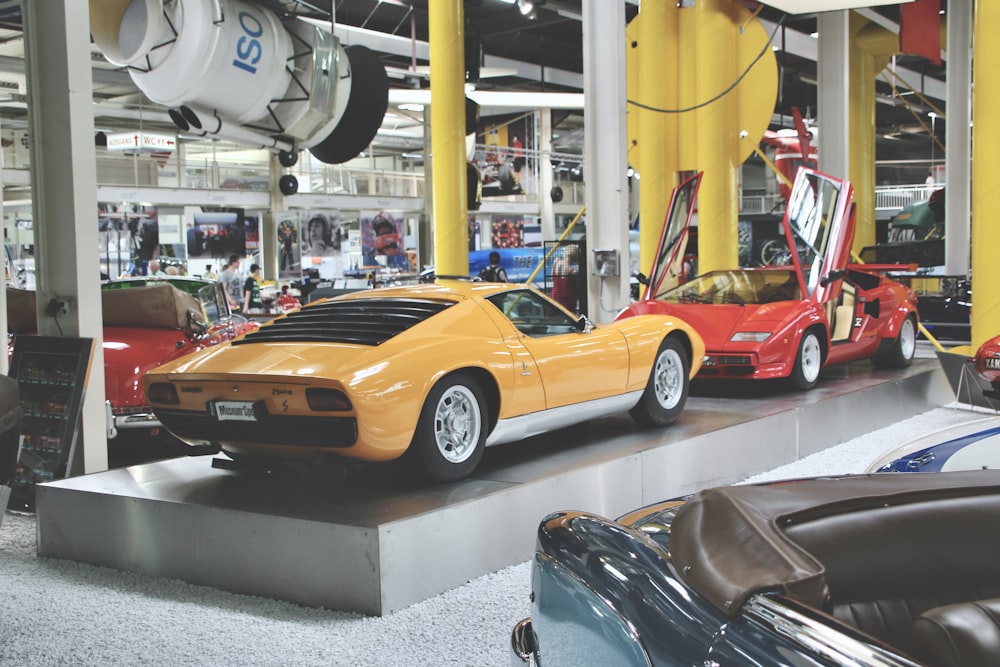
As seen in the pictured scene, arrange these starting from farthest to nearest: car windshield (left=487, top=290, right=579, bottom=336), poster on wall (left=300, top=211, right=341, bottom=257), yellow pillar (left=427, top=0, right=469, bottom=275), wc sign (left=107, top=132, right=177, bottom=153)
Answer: poster on wall (left=300, top=211, right=341, bottom=257), wc sign (left=107, top=132, right=177, bottom=153), yellow pillar (left=427, top=0, right=469, bottom=275), car windshield (left=487, top=290, right=579, bottom=336)

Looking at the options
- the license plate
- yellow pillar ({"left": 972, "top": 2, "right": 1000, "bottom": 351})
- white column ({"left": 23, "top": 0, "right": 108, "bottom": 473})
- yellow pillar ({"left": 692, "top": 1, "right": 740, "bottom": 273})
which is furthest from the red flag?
the license plate

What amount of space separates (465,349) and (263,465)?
1.38m

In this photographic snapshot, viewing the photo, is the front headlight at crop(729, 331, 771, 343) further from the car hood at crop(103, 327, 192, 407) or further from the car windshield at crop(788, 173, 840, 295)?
the car hood at crop(103, 327, 192, 407)

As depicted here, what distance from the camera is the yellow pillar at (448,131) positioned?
1130cm

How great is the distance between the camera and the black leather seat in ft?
4.83

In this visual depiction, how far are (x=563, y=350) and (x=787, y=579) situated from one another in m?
3.77

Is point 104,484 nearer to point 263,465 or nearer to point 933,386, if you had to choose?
point 263,465

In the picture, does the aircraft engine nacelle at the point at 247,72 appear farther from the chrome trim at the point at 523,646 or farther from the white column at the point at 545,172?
the white column at the point at 545,172

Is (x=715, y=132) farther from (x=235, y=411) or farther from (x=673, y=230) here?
(x=235, y=411)

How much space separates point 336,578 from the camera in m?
3.96

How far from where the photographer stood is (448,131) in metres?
11.5

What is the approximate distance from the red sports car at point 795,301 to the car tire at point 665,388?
1414mm

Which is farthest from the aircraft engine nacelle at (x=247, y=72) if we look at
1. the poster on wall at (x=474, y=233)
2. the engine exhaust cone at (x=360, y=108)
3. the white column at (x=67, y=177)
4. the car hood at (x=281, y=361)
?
the poster on wall at (x=474, y=233)

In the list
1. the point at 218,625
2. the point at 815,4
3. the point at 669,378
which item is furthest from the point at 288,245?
the point at 218,625
